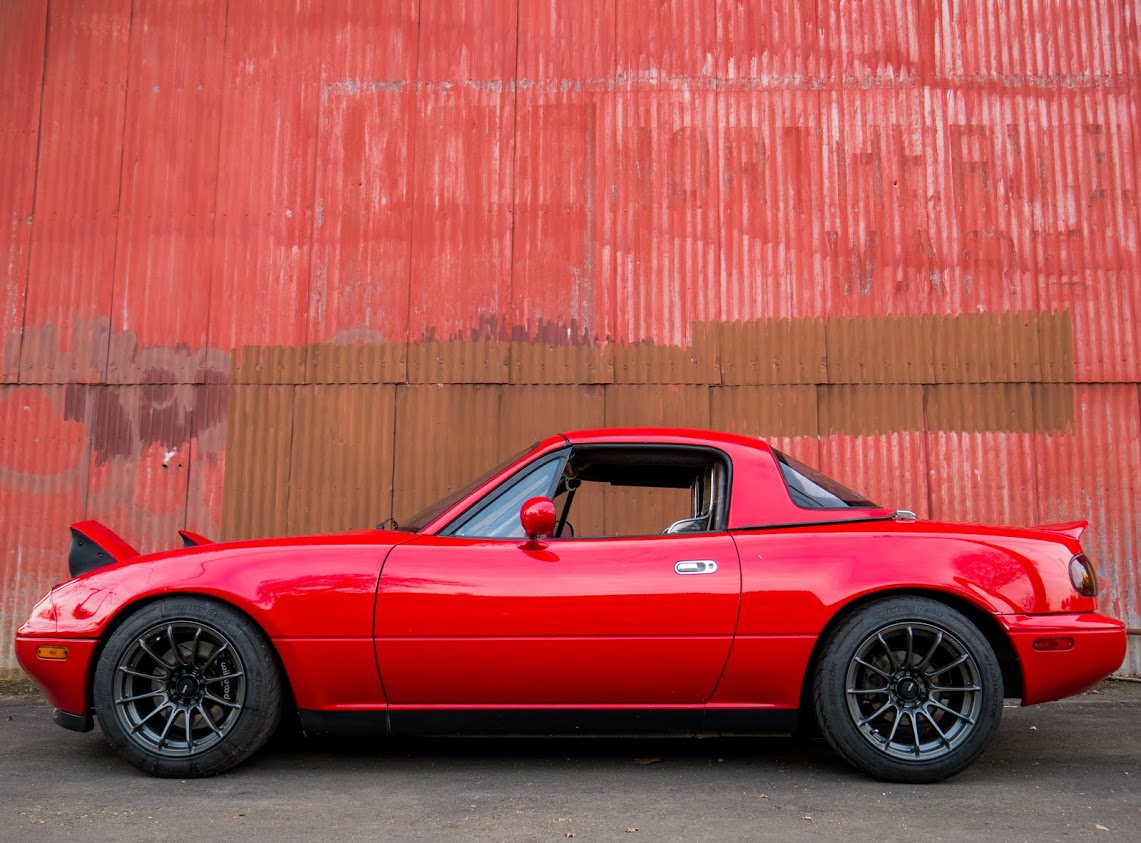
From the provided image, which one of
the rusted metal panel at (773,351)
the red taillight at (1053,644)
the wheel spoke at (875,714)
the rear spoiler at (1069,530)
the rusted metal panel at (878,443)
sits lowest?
the wheel spoke at (875,714)

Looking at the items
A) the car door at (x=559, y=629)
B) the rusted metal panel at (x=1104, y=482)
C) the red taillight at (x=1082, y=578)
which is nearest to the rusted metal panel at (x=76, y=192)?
the car door at (x=559, y=629)

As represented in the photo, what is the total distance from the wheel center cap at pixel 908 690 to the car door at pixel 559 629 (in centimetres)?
69

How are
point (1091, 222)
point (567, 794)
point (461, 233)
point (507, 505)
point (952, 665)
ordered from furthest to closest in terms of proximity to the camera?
point (461, 233)
point (1091, 222)
point (507, 505)
point (952, 665)
point (567, 794)

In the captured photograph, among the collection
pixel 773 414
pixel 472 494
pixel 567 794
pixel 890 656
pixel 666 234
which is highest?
pixel 666 234

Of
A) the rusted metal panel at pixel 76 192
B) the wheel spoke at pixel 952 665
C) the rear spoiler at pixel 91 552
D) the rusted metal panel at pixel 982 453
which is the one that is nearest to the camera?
the wheel spoke at pixel 952 665

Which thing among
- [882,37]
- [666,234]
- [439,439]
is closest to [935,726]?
[439,439]

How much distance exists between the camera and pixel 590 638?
362 cm

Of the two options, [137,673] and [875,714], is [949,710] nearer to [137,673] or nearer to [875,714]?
[875,714]

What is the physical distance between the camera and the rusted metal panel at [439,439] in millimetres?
6742

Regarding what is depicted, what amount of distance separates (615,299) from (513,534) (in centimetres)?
342

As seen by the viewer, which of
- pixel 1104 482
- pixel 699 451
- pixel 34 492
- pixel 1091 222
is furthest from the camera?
pixel 1091 222

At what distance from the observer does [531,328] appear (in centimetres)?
692

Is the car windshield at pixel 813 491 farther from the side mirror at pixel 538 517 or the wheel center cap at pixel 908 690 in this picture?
the side mirror at pixel 538 517

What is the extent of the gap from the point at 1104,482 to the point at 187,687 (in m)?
6.06
